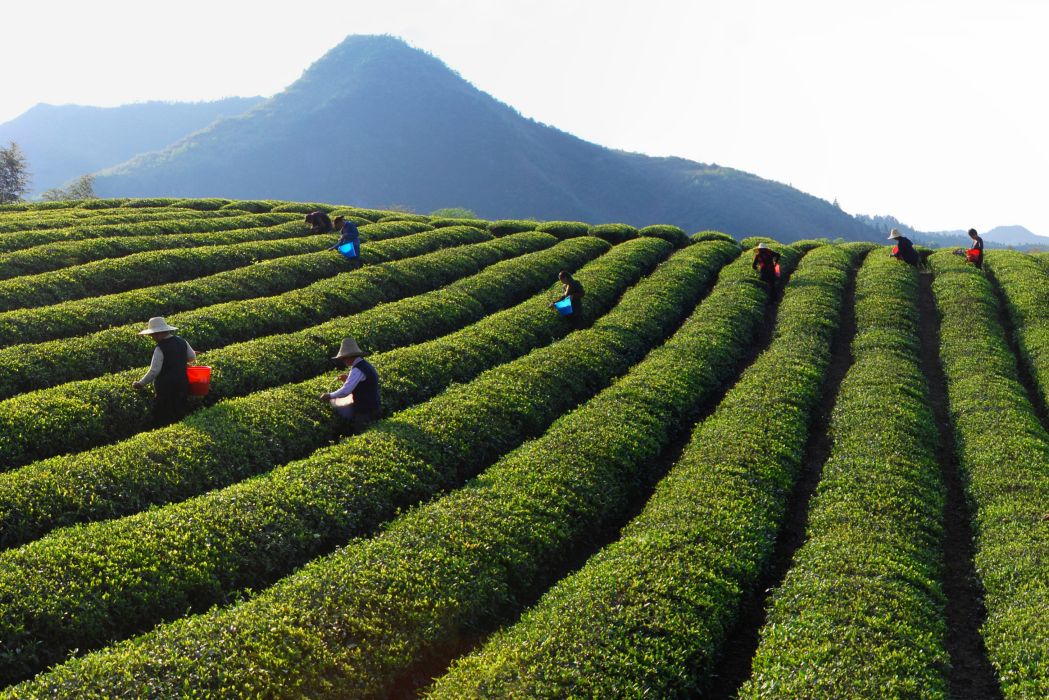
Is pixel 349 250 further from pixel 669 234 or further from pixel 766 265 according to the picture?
pixel 669 234

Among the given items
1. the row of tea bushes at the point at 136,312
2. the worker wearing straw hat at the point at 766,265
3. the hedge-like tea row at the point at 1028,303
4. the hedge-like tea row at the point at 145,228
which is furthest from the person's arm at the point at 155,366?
the worker wearing straw hat at the point at 766,265

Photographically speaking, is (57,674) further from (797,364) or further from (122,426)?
(797,364)

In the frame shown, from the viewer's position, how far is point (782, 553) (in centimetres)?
1536

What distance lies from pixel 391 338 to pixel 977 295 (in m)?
29.2

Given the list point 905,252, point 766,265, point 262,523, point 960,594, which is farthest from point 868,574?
point 905,252

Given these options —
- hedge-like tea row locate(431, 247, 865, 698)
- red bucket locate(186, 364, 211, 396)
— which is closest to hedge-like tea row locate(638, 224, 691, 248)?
hedge-like tea row locate(431, 247, 865, 698)

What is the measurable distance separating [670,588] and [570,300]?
18573 millimetres

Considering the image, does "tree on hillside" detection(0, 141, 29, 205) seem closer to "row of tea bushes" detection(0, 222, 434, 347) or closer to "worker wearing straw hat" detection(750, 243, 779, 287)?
"row of tea bushes" detection(0, 222, 434, 347)

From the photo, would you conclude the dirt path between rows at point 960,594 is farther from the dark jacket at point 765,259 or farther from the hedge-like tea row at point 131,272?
the hedge-like tea row at point 131,272

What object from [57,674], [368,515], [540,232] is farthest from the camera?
[540,232]

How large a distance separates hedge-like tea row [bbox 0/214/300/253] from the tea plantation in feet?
9.55

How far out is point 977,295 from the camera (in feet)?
119

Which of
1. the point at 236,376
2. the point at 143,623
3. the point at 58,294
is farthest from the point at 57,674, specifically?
the point at 58,294

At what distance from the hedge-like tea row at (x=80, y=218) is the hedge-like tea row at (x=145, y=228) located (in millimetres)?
811
